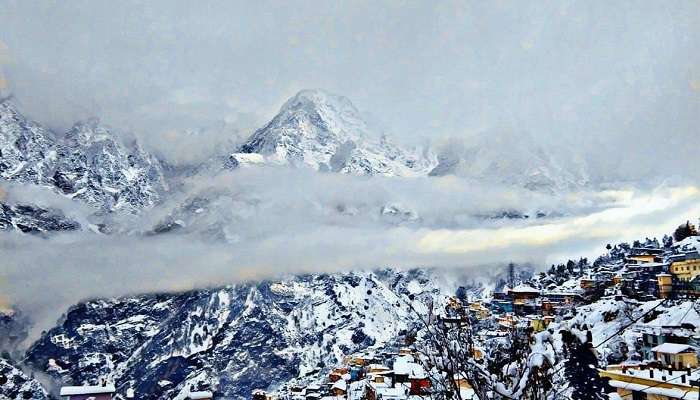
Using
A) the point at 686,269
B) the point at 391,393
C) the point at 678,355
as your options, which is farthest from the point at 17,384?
the point at 678,355

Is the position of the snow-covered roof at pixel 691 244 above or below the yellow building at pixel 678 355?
above

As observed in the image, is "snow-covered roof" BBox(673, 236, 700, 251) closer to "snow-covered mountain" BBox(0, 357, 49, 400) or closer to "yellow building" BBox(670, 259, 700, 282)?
"yellow building" BBox(670, 259, 700, 282)

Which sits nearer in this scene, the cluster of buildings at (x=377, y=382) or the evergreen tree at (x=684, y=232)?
the cluster of buildings at (x=377, y=382)

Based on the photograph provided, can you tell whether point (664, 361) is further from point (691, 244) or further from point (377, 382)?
point (691, 244)

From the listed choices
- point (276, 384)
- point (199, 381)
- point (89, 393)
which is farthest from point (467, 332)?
point (199, 381)

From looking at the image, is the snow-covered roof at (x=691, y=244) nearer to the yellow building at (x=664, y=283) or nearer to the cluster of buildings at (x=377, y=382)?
the yellow building at (x=664, y=283)

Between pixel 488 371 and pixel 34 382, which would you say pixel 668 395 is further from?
pixel 34 382

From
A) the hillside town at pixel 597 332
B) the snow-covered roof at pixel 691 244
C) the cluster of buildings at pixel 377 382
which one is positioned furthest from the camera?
the snow-covered roof at pixel 691 244

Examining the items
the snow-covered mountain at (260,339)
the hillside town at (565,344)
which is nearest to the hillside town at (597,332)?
the hillside town at (565,344)
